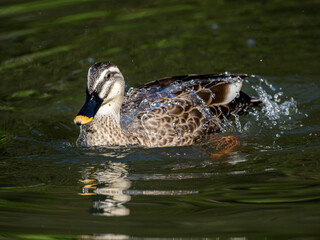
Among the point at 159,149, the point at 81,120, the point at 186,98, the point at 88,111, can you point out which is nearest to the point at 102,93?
the point at 88,111

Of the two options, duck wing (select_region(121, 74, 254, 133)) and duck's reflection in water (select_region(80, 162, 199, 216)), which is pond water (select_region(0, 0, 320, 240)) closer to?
duck's reflection in water (select_region(80, 162, 199, 216))

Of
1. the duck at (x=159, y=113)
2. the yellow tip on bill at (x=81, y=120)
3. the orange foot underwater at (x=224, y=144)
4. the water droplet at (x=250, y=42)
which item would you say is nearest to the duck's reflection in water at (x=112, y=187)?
the yellow tip on bill at (x=81, y=120)

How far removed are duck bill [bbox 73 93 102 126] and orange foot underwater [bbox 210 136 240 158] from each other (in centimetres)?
166

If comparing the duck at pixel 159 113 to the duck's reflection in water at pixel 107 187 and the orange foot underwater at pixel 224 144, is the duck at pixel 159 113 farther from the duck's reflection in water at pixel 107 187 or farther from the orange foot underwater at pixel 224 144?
the duck's reflection in water at pixel 107 187

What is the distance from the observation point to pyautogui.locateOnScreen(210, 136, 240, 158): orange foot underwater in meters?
8.18

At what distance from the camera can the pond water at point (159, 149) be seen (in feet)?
18.6

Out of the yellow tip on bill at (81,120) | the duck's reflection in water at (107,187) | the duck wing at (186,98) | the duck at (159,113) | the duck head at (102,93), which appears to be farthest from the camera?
the duck wing at (186,98)

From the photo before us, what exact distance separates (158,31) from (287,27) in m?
2.66

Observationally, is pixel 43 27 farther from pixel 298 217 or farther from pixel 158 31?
pixel 298 217

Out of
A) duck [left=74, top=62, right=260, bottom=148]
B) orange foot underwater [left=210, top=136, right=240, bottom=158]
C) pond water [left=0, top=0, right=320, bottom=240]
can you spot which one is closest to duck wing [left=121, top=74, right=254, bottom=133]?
duck [left=74, top=62, right=260, bottom=148]

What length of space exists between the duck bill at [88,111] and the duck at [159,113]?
223mm

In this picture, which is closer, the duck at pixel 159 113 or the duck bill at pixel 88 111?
the duck bill at pixel 88 111

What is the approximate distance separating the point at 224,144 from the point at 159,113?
1.02m

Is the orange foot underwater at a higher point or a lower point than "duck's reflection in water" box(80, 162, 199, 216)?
higher
